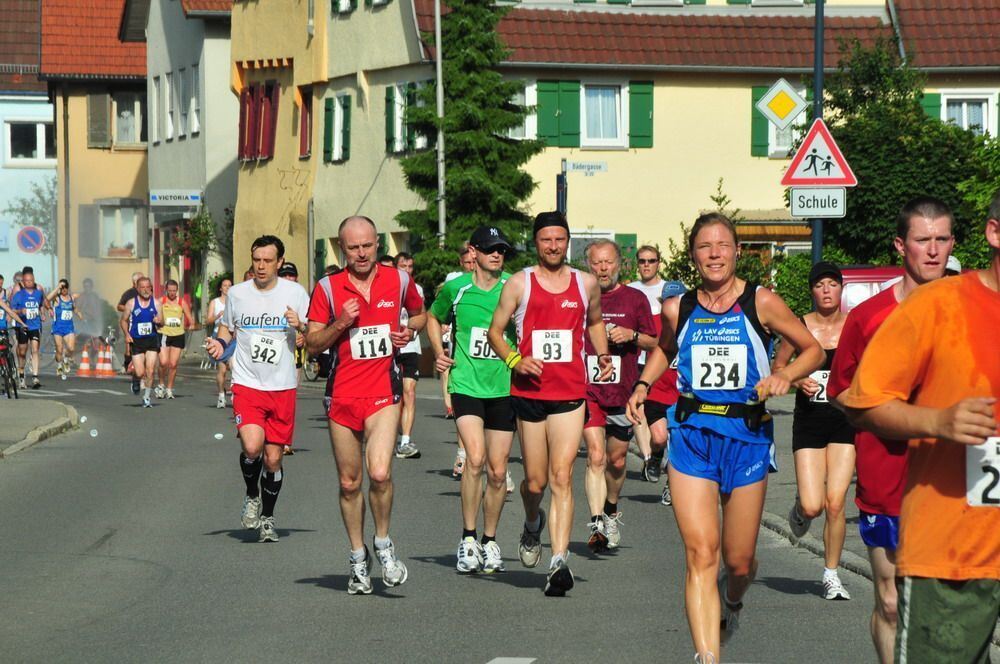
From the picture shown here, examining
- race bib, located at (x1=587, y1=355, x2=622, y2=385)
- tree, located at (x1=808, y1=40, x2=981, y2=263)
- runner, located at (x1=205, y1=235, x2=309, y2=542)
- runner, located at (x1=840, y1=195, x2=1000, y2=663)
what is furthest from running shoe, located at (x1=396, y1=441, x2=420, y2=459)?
tree, located at (x1=808, y1=40, x2=981, y2=263)

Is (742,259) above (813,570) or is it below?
above

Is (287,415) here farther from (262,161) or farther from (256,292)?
(262,161)

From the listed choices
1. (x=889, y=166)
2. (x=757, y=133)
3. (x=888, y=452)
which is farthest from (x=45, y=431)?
(x=757, y=133)

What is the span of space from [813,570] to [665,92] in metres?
32.1

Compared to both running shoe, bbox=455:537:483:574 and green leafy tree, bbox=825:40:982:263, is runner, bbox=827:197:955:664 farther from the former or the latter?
green leafy tree, bbox=825:40:982:263

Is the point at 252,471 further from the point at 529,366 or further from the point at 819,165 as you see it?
the point at 819,165

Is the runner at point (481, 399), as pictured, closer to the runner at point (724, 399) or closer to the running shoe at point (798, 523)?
the running shoe at point (798, 523)

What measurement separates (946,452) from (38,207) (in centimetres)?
7412

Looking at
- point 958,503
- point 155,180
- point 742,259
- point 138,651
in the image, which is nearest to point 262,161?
point 155,180

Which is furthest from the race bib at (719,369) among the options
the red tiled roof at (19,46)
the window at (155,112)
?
the red tiled roof at (19,46)

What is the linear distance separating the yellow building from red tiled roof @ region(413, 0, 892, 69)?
2788 cm

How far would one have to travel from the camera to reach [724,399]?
7996 millimetres

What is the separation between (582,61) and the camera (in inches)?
1644

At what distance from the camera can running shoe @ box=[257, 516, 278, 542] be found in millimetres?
12781
